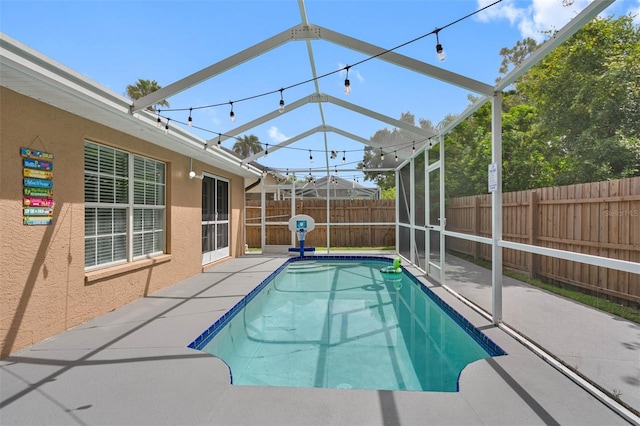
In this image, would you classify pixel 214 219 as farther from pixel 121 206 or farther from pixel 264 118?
pixel 121 206

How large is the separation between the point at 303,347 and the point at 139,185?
3.46m

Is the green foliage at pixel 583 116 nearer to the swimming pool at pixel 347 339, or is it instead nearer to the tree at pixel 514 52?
the swimming pool at pixel 347 339

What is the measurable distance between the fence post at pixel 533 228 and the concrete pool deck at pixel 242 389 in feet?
4.39

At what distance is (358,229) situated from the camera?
473 inches

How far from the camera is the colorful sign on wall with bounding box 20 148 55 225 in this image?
3.14m

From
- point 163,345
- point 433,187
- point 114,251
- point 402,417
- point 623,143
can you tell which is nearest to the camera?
point 402,417

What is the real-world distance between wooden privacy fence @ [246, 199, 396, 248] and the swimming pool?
559 centimetres

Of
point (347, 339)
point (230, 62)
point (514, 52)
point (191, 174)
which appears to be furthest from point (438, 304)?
point (514, 52)

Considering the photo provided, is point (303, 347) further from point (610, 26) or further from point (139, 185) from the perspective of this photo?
point (610, 26)

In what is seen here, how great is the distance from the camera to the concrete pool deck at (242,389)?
6.60 feet

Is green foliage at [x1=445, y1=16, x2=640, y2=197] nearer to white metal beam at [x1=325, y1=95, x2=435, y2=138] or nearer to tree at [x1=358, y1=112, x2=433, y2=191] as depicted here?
tree at [x1=358, y1=112, x2=433, y2=191]

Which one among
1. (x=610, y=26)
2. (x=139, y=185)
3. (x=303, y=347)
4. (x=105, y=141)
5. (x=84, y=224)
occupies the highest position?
(x=610, y=26)

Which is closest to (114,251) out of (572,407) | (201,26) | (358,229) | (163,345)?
(163,345)

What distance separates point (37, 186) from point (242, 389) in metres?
2.75
